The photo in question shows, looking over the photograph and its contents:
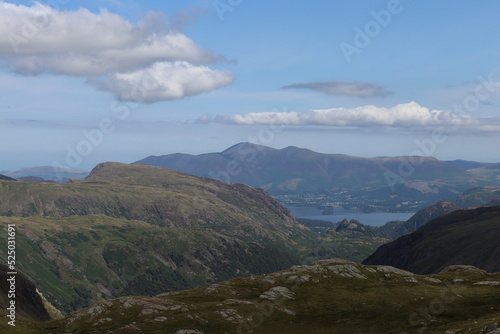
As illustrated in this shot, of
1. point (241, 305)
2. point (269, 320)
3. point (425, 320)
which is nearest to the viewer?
point (425, 320)

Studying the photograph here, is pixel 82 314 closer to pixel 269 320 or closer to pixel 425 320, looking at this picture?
pixel 269 320

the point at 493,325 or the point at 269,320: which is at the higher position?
the point at 493,325

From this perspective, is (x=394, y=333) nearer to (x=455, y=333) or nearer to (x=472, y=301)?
(x=455, y=333)

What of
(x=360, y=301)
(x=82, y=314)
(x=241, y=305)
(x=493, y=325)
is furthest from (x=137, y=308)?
(x=493, y=325)

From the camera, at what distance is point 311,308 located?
116m

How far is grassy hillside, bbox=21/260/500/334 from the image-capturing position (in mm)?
100375

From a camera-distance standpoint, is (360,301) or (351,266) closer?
(360,301)

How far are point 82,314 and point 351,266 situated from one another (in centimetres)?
8029

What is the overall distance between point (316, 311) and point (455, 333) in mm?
37040

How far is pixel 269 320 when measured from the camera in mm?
108375

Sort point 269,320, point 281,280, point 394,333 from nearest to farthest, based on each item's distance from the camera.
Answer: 1. point 394,333
2. point 269,320
3. point 281,280

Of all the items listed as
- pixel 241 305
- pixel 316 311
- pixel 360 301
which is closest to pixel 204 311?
pixel 241 305

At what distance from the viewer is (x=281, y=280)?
139875 millimetres

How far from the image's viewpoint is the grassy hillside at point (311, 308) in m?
100
